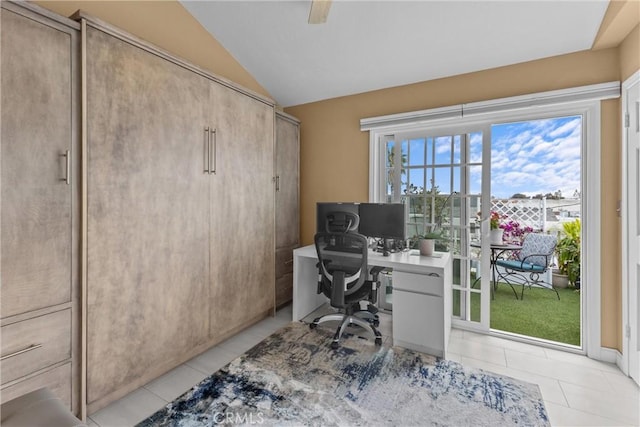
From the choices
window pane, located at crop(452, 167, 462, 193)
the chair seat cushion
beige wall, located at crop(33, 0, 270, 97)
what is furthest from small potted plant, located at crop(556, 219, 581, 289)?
beige wall, located at crop(33, 0, 270, 97)

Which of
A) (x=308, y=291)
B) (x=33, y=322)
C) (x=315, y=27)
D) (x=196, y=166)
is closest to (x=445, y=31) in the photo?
(x=315, y=27)

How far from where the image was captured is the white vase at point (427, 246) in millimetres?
2592

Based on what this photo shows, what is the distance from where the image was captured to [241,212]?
265cm

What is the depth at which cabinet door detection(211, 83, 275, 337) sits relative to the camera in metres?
2.42

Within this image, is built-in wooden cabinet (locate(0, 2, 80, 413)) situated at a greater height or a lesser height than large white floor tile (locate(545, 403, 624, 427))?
greater

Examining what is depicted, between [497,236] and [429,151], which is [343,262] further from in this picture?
[497,236]

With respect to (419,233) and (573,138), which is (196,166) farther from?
(573,138)

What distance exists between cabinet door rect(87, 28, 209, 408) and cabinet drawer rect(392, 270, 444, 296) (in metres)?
1.58

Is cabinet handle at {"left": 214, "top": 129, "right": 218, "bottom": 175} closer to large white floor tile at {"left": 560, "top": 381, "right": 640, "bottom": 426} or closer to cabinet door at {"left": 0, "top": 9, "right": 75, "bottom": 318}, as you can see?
cabinet door at {"left": 0, "top": 9, "right": 75, "bottom": 318}

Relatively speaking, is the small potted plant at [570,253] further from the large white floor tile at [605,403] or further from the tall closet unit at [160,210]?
the tall closet unit at [160,210]

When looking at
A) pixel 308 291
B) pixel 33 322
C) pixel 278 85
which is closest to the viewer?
pixel 33 322

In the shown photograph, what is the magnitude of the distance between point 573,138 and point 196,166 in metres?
5.34

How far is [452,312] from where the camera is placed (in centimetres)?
288

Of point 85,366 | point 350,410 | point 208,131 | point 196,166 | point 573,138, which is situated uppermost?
point 573,138
